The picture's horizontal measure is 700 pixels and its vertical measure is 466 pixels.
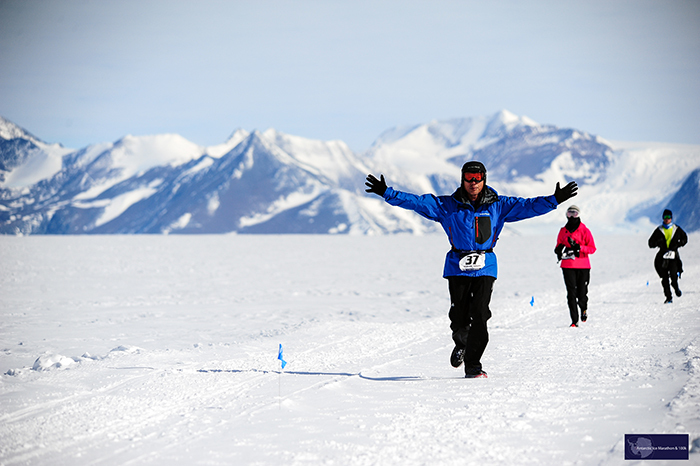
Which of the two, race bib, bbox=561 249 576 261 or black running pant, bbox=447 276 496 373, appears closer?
black running pant, bbox=447 276 496 373

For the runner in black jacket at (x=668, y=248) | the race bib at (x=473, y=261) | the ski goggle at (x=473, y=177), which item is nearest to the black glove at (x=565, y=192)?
the ski goggle at (x=473, y=177)

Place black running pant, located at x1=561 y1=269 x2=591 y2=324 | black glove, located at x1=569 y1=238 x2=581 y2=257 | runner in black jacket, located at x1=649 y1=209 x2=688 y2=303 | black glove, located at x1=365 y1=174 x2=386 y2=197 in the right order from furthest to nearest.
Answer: runner in black jacket, located at x1=649 y1=209 x2=688 y2=303, black glove, located at x1=569 y1=238 x2=581 y2=257, black running pant, located at x1=561 y1=269 x2=591 y2=324, black glove, located at x1=365 y1=174 x2=386 y2=197

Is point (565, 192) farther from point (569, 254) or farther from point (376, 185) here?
point (569, 254)

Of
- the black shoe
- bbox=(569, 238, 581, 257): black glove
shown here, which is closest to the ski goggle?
the black shoe

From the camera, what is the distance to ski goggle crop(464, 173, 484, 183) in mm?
5715

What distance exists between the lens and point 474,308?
19.1ft

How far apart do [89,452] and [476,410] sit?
2.64 m

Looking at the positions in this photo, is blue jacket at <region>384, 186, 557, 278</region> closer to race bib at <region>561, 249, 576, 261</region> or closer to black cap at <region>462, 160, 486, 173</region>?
black cap at <region>462, 160, 486, 173</region>

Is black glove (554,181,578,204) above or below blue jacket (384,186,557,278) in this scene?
above

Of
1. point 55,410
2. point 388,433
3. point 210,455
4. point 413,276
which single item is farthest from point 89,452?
point 413,276

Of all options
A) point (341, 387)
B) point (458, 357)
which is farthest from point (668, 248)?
point (341, 387)

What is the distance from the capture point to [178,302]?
14641mm

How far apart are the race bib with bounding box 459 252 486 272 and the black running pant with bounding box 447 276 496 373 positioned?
135 millimetres

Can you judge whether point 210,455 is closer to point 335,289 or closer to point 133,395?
point 133,395
